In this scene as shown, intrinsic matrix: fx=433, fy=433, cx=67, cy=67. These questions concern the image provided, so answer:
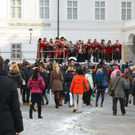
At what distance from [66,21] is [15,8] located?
510 centimetres

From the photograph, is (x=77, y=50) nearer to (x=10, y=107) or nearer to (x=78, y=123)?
(x=78, y=123)

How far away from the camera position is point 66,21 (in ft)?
139

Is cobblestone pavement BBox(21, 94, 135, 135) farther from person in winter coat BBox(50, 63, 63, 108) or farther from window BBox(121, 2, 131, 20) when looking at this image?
window BBox(121, 2, 131, 20)

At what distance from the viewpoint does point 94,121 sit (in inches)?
549

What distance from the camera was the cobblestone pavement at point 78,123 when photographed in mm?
11367

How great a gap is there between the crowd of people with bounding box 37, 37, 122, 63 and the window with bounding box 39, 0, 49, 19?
413 inches

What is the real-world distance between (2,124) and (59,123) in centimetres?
703

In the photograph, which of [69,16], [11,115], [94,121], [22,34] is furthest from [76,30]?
[11,115]

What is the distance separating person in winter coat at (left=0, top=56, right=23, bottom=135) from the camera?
5895 mm

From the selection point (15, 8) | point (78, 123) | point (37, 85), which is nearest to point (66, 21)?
point (15, 8)

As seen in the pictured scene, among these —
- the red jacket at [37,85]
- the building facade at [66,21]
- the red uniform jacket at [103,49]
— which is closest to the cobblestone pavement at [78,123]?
the red jacket at [37,85]

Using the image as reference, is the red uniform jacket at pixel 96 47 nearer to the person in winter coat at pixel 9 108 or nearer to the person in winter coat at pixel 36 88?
the person in winter coat at pixel 36 88

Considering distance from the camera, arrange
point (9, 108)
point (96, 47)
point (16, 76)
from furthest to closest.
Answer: point (96, 47) < point (16, 76) < point (9, 108)

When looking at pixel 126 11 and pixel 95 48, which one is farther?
pixel 126 11
